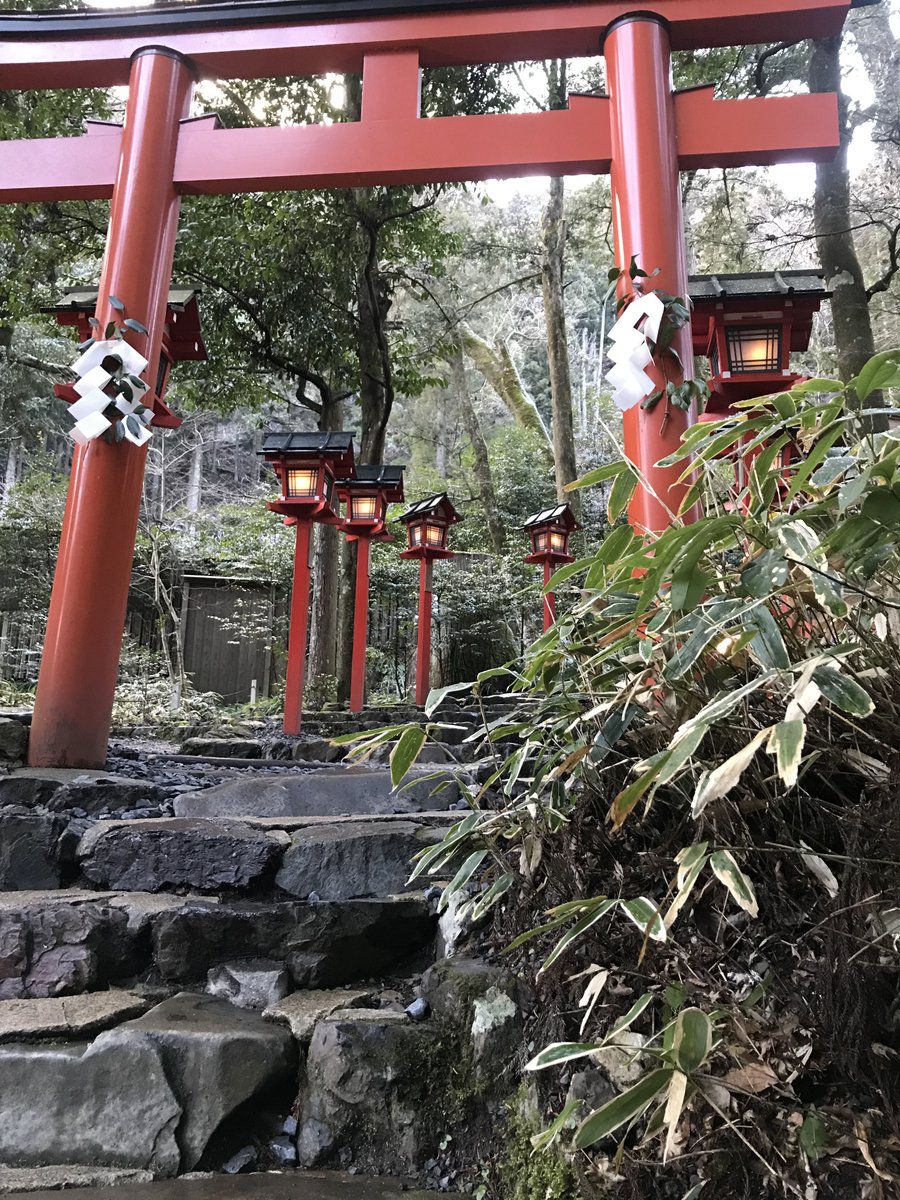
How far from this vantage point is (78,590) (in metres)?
3.54

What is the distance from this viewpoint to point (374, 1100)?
62.9 inches

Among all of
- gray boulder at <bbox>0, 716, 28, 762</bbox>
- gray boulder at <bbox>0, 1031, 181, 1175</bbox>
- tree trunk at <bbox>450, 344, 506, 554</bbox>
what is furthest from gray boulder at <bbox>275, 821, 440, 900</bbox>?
tree trunk at <bbox>450, 344, 506, 554</bbox>

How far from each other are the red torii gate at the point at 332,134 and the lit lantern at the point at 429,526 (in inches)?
164

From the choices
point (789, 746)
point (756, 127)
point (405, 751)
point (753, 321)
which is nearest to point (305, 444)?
point (753, 321)

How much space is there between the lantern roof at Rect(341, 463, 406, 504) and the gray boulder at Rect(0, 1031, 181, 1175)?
6004 millimetres

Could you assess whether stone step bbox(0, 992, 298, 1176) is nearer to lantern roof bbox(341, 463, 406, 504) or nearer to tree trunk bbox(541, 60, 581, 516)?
lantern roof bbox(341, 463, 406, 504)

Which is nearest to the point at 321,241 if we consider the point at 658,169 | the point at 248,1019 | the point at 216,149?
the point at 216,149

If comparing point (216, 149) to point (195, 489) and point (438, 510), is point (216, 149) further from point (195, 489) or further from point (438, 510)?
point (195, 489)

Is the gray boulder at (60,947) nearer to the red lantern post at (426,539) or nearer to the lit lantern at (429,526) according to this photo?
the red lantern post at (426,539)

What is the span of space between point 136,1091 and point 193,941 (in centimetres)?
50

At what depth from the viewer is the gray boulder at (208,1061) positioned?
1.61 m

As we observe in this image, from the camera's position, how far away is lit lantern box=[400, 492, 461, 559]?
8359 millimetres

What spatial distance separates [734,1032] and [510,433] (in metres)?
16.2

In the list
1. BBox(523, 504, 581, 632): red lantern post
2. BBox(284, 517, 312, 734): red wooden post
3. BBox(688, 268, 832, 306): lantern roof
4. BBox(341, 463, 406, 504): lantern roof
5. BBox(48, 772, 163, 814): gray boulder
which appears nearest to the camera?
BBox(48, 772, 163, 814): gray boulder
